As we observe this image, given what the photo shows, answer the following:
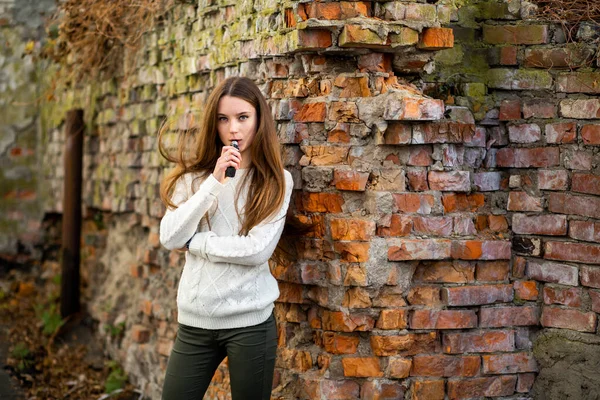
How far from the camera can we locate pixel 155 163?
5.22 meters

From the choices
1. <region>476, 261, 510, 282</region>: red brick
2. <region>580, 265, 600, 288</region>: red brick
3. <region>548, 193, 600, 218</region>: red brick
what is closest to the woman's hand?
Answer: <region>476, 261, 510, 282</region>: red brick

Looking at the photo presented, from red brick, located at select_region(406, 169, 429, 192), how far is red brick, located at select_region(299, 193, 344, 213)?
29 centimetres

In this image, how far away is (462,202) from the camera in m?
3.71

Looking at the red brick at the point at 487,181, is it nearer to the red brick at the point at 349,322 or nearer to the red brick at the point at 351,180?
the red brick at the point at 351,180

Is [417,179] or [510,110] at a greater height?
[510,110]

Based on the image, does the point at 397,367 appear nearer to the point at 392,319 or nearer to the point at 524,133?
the point at 392,319

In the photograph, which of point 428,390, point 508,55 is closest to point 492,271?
point 428,390

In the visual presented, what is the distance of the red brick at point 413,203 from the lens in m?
3.55

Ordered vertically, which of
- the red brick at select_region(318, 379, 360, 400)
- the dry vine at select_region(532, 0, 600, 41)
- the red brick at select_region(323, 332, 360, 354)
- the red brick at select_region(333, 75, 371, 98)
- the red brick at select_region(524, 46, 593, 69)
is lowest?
the red brick at select_region(318, 379, 360, 400)

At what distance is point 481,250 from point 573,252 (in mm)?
369

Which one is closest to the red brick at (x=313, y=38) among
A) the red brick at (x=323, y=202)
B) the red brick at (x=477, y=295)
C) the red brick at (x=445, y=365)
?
the red brick at (x=323, y=202)

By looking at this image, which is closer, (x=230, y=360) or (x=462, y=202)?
(x=230, y=360)

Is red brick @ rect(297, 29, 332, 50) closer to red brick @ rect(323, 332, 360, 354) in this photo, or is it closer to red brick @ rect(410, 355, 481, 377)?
red brick @ rect(323, 332, 360, 354)

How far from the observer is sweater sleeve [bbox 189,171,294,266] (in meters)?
3.25
